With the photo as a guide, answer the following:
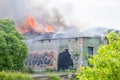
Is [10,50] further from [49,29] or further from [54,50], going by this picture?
[49,29]

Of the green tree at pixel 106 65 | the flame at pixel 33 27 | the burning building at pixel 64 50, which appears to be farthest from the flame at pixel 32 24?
the green tree at pixel 106 65

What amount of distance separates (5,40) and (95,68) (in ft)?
77.2

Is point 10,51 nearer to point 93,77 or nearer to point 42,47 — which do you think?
point 42,47

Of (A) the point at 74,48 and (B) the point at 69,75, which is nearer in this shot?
(B) the point at 69,75

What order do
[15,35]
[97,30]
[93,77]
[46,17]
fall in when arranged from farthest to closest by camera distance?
[46,17]
[97,30]
[15,35]
[93,77]

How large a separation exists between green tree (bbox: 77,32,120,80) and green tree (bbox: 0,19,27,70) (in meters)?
21.7

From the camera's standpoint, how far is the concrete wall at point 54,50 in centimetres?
4200

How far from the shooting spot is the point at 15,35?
3906 cm

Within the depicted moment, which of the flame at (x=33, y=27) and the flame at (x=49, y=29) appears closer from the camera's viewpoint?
the flame at (x=49, y=29)

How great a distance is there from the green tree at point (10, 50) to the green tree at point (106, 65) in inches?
855

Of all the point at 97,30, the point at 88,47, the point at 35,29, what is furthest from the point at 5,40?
the point at 35,29

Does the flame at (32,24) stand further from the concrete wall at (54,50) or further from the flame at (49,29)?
the concrete wall at (54,50)

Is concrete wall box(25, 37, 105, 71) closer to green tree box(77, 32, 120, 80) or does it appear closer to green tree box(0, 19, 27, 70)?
green tree box(0, 19, 27, 70)

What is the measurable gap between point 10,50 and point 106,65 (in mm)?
23450
